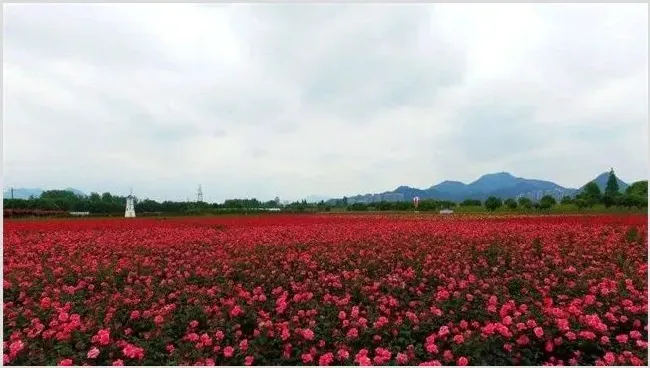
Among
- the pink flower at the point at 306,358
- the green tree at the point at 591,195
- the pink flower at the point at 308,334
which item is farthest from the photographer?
the green tree at the point at 591,195

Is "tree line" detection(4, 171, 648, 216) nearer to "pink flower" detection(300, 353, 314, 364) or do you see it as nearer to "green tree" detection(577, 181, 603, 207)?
"green tree" detection(577, 181, 603, 207)

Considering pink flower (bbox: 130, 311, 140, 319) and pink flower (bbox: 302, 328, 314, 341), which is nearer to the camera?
pink flower (bbox: 302, 328, 314, 341)

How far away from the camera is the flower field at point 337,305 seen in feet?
12.7

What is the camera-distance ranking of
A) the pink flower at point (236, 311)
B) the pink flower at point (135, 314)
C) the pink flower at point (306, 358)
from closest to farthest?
1. the pink flower at point (306, 358)
2. the pink flower at point (236, 311)
3. the pink flower at point (135, 314)

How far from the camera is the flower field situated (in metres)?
3.88

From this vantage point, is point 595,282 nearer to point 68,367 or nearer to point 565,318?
point 565,318

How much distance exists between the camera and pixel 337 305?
4.79 metres

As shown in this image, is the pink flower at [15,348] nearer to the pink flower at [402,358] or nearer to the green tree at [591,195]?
the pink flower at [402,358]

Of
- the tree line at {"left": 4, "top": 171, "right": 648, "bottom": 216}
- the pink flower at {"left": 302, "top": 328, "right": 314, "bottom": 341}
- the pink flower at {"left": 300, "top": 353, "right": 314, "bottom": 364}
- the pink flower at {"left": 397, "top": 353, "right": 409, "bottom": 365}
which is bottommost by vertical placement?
the pink flower at {"left": 300, "top": 353, "right": 314, "bottom": 364}

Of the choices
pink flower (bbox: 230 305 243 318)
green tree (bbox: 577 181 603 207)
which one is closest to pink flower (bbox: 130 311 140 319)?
pink flower (bbox: 230 305 243 318)

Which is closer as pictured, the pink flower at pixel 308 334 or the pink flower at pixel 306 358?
the pink flower at pixel 306 358

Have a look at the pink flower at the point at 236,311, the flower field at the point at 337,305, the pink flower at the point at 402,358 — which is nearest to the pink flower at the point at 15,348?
the flower field at the point at 337,305

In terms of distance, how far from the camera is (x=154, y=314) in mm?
4719

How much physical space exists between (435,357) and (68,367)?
2.73m
